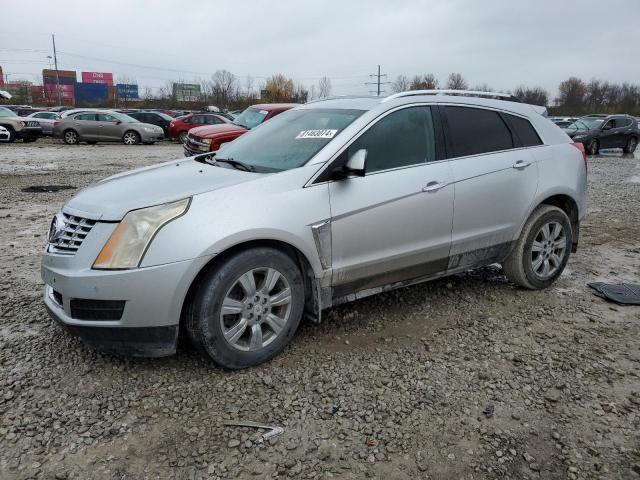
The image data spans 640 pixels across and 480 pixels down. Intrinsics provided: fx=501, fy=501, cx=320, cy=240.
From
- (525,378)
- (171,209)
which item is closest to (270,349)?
(171,209)

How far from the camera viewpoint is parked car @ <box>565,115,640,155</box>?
2012cm

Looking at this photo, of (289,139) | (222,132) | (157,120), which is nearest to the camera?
(289,139)

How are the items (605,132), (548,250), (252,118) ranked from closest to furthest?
(548,250)
(252,118)
(605,132)

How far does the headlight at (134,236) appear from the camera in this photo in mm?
2756

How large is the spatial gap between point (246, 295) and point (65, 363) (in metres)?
1.26

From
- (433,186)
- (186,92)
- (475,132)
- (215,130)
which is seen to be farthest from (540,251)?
(186,92)

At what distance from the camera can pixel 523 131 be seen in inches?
172

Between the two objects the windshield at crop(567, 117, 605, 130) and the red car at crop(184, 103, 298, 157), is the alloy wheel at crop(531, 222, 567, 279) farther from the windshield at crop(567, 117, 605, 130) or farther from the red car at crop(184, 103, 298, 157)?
the windshield at crop(567, 117, 605, 130)

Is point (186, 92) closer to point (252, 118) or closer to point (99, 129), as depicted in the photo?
point (99, 129)

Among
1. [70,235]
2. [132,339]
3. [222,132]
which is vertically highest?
[222,132]

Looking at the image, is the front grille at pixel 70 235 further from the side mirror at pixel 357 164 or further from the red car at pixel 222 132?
the red car at pixel 222 132

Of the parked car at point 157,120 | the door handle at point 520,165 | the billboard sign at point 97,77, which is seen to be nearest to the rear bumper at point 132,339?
the door handle at point 520,165

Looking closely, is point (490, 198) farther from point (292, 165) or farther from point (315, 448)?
point (315, 448)

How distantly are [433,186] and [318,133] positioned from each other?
0.92 meters
